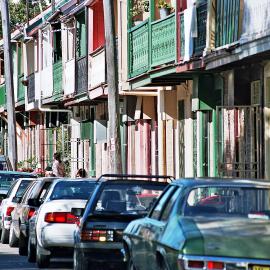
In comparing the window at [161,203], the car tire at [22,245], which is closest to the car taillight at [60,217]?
the car tire at [22,245]

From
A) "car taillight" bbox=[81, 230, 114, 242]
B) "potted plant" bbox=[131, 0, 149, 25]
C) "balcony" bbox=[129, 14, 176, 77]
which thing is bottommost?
"car taillight" bbox=[81, 230, 114, 242]

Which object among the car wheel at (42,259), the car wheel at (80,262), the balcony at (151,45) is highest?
the balcony at (151,45)

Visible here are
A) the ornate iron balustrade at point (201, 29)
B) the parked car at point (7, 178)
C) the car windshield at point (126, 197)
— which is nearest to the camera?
the car windshield at point (126, 197)

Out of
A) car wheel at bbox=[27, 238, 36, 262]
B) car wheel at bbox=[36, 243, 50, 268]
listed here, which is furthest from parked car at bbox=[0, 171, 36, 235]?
car wheel at bbox=[36, 243, 50, 268]

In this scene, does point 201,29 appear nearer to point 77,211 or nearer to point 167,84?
point 167,84

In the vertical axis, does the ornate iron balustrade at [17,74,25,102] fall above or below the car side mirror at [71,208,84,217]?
above

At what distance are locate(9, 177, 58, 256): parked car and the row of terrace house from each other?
143 inches

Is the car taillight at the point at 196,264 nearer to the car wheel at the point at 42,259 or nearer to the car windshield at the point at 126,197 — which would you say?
the car windshield at the point at 126,197

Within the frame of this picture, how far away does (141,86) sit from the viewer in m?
30.1

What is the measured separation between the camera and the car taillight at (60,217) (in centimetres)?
1955

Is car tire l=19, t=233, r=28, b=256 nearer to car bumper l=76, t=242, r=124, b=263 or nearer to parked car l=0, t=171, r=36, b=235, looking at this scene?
car bumper l=76, t=242, r=124, b=263

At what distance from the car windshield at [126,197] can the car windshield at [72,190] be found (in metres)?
3.36

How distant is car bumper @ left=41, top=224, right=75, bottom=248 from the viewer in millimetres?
19569

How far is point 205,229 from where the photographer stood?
11180 millimetres
